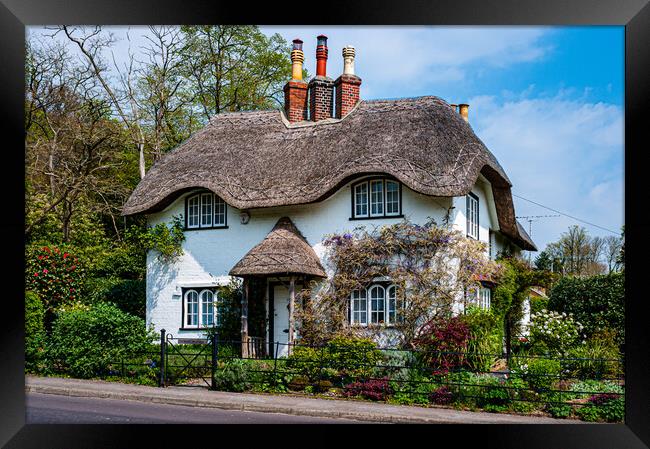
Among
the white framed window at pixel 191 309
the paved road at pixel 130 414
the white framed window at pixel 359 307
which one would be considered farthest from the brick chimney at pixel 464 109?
the paved road at pixel 130 414

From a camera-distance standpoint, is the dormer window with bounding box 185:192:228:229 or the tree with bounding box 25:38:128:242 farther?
the tree with bounding box 25:38:128:242

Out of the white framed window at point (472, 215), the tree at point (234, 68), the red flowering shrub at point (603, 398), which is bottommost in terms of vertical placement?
the red flowering shrub at point (603, 398)

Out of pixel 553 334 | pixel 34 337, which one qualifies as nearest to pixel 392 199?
pixel 553 334

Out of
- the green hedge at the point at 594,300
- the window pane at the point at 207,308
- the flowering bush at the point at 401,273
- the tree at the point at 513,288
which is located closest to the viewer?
the flowering bush at the point at 401,273

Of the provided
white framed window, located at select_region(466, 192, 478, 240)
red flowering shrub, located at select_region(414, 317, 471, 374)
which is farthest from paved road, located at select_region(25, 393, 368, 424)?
white framed window, located at select_region(466, 192, 478, 240)

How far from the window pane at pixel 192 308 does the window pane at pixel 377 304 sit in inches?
193

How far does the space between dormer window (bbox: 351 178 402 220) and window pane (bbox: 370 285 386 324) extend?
174 cm

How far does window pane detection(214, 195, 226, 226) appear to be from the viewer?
19422 mm

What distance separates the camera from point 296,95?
20656 millimetres

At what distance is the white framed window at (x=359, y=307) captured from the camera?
681 inches

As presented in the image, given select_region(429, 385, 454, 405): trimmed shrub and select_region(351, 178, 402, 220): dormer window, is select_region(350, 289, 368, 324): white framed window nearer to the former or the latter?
select_region(351, 178, 402, 220): dormer window

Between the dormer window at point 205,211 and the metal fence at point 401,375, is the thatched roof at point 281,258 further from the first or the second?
the dormer window at point 205,211
